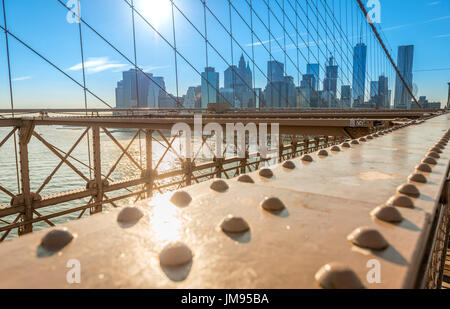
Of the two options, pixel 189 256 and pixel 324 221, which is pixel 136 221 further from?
pixel 324 221

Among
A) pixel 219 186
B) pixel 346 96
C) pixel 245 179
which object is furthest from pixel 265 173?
pixel 346 96

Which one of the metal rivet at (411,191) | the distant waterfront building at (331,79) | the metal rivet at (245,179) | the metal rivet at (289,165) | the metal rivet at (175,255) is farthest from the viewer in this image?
→ the distant waterfront building at (331,79)

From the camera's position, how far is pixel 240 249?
3.24ft

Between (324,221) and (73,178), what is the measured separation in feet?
133

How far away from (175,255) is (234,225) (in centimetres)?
27

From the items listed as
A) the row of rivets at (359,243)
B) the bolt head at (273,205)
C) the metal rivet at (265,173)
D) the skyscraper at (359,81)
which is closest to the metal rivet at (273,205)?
the bolt head at (273,205)

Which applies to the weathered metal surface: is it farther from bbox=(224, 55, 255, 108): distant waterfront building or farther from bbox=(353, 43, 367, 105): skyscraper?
bbox=(353, 43, 367, 105): skyscraper

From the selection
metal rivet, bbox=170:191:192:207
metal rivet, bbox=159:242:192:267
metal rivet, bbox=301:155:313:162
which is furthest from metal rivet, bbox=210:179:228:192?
metal rivet, bbox=301:155:313:162

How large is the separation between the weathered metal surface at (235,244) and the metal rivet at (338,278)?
27 mm

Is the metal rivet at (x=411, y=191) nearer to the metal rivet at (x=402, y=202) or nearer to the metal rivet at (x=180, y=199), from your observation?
the metal rivet at (x=402, y=202)

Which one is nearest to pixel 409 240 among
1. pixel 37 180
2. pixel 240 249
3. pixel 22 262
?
pixel 240 249

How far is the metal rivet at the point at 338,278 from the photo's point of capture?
2.60 feet

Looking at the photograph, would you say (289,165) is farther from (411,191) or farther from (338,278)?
(338,278)

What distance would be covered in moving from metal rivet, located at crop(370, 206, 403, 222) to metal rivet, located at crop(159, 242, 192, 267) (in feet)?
2.47
